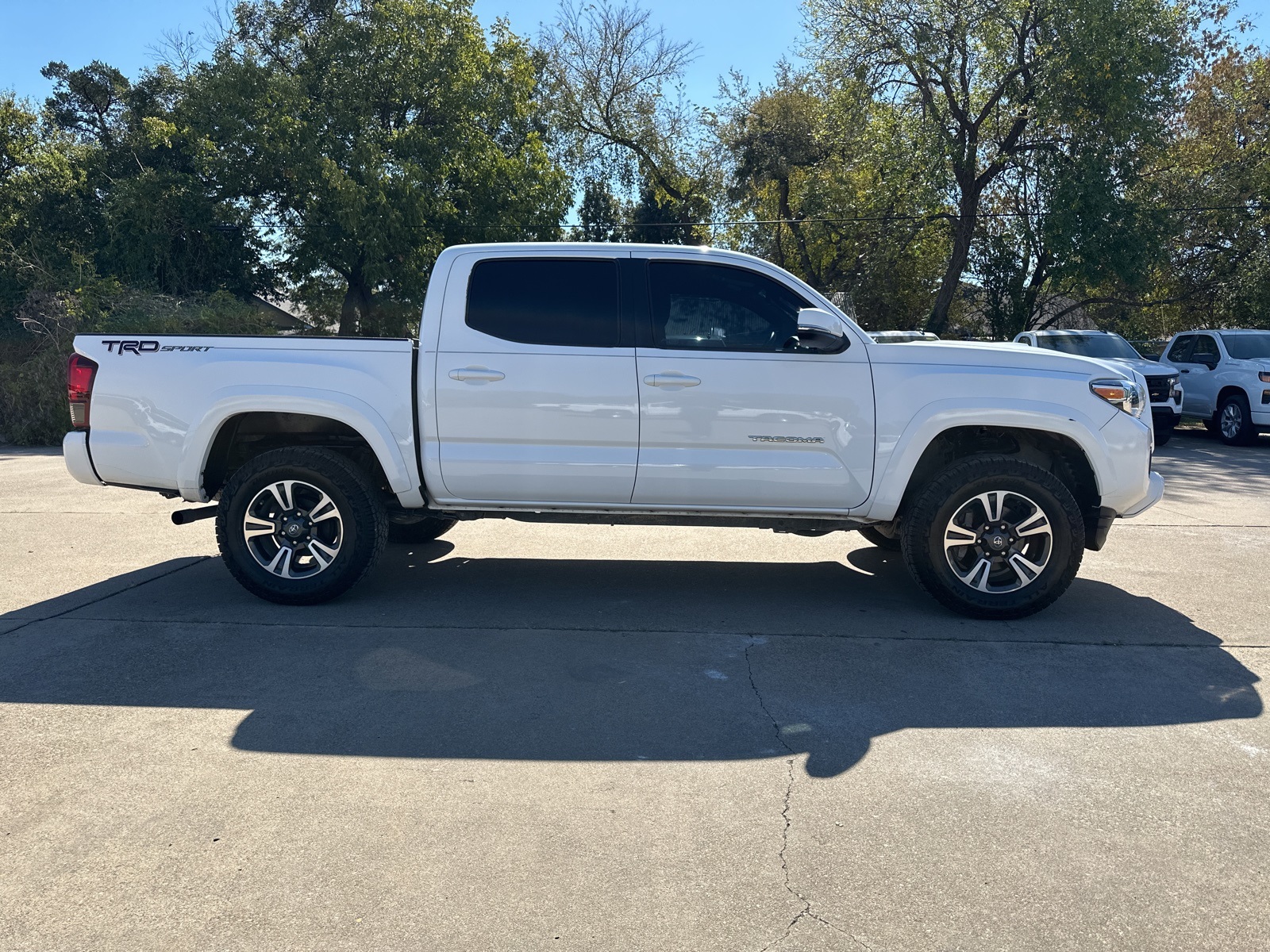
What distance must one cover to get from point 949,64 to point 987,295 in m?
6.88

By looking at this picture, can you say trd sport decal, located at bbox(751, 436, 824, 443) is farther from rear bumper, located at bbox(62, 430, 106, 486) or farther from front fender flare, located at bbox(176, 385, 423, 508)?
rear bumper, located at bbox(62, 430, 106, 486)

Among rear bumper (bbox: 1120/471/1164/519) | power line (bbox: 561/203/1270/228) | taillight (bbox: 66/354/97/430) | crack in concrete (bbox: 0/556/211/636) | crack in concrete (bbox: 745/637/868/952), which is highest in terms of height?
power line (bbox: 561/203/1270/228)

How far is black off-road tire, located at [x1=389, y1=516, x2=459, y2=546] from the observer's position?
7.85 m

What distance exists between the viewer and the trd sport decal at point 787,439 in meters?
5.89

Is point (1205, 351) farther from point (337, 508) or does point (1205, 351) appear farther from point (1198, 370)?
point (337, 508)

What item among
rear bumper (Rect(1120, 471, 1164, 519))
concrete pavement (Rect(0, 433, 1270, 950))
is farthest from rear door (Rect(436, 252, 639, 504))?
rear bumper (Rect(1120, 471, 1164, 519))

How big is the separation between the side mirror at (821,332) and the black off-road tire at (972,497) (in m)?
0.97

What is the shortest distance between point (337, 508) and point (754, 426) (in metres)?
2.49

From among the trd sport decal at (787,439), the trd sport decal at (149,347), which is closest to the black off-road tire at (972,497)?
the trd sport decal at (787,439)

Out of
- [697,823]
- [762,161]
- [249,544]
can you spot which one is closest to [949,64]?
[762,161]

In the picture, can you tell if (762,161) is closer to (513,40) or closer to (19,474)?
(513,40)

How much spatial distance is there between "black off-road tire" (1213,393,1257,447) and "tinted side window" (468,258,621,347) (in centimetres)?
1448

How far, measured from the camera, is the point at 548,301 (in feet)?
20.0

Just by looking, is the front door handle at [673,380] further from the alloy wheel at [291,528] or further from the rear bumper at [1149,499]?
the rear bumper at [1149,499]
